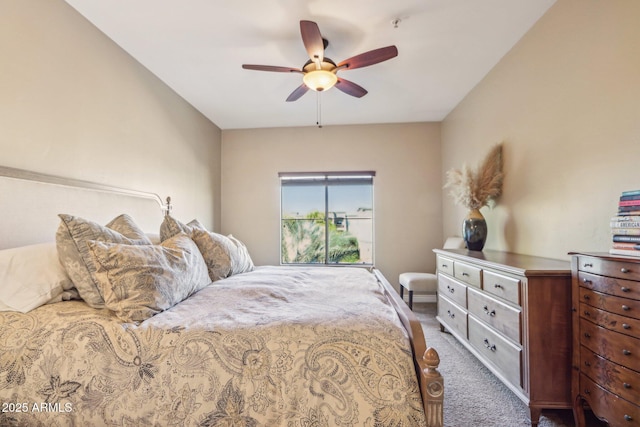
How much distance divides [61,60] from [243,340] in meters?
2.32

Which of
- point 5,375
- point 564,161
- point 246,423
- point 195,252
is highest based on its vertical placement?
point 564,161

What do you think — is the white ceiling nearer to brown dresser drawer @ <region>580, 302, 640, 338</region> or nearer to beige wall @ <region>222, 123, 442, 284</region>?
beige wall @ <region>222, 123, 442, 284</region>

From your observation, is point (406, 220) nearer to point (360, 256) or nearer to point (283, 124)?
point (360, 256)

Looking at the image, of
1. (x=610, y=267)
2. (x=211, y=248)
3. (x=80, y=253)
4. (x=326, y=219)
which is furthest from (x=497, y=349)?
(x=326, y=219)

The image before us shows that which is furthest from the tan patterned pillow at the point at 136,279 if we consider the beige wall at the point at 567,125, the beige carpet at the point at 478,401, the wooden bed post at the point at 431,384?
the beige wall at the point at 567,125

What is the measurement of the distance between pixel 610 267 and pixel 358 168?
3.40 m

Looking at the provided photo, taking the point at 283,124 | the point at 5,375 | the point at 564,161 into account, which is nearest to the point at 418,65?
the point at 564,161

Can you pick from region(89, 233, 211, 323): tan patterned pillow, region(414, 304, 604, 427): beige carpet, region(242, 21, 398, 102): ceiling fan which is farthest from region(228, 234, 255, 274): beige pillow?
region(414, 304, 604, 427): beige carpet

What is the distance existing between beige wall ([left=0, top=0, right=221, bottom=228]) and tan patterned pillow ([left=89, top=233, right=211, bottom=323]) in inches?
38.7

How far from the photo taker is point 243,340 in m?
1.16

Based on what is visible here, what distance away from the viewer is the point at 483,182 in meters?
2.77

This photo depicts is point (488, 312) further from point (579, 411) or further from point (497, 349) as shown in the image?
point (579, 411)

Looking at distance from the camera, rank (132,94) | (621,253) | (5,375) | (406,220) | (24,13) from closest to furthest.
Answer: (5,375) → (621,253) → (24,13) → (132,94) → (406,220)

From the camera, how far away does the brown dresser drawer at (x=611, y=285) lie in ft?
3.84
